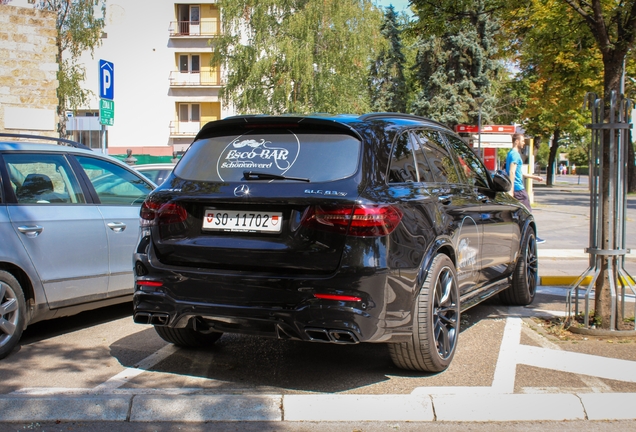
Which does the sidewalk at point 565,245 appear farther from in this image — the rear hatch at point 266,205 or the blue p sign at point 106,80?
the blue p sign at point 106,80

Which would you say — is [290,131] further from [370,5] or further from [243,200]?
[370,5]

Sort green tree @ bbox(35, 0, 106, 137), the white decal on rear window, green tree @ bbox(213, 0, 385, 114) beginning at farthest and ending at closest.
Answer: green tree @ bbox(213, 0, 385, 114) < green tree @ bbox(35, 0, 106, 137) < the white decal on rear window

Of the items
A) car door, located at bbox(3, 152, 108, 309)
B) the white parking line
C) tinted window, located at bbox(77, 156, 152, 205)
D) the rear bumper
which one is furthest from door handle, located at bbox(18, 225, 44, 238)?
the white parking line

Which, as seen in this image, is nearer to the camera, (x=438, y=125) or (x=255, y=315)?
(x=255, y=315)

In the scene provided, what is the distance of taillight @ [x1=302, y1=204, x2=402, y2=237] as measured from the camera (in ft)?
13.5

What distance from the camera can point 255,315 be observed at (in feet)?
14.0

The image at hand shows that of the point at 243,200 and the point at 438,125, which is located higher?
the point at 438,125

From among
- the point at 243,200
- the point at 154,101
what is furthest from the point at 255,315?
the point at 154,101

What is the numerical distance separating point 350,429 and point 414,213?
4.75ft

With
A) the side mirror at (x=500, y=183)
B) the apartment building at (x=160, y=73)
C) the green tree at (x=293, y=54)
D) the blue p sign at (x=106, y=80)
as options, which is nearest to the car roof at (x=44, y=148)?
the side mirror at (x=500, y=183)

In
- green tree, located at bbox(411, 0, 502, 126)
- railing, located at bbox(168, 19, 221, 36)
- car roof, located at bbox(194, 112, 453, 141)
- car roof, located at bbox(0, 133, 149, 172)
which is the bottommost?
car roof, located at bbox(0, 133, 149, 172)

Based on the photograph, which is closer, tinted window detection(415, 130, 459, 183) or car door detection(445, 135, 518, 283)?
tinted window detection(415, 130, 459, 183)

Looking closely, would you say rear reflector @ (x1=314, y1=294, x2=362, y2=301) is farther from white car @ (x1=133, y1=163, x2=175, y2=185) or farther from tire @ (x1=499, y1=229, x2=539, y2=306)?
white car @ (x1=133, y1=163, x2=175, y2=185)

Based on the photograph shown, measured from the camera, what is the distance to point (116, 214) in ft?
20.9
